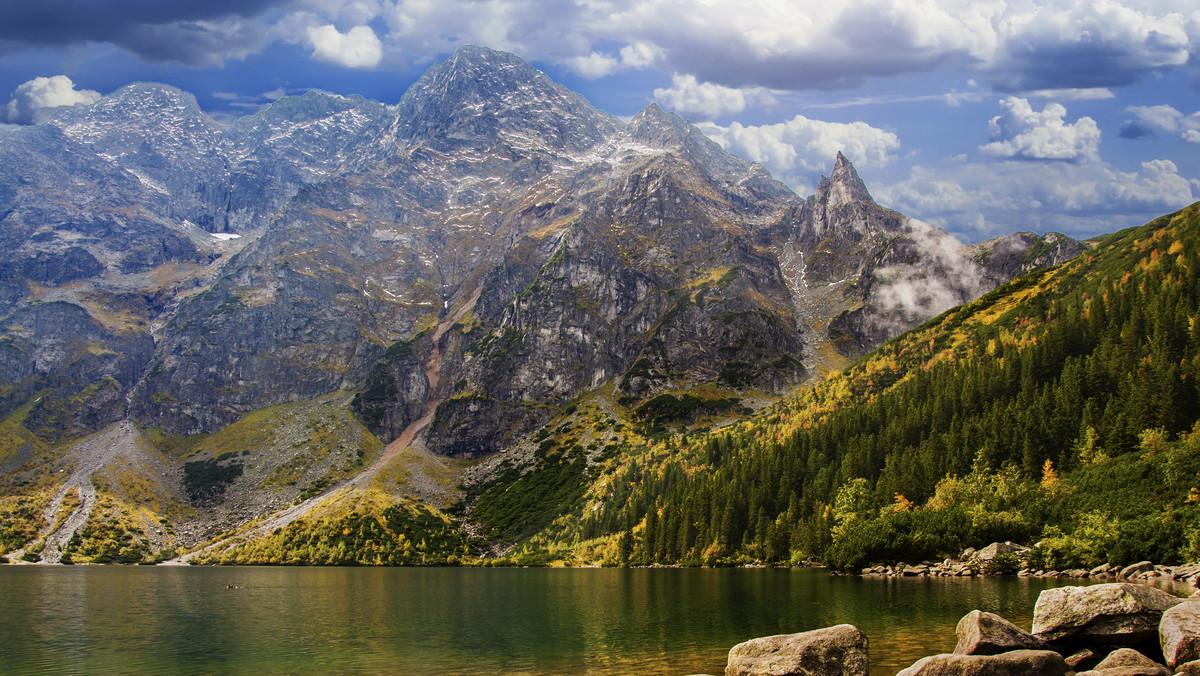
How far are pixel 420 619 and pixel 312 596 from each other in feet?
162

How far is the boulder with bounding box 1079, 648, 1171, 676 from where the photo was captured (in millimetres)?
31328

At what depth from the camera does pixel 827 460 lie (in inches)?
7559

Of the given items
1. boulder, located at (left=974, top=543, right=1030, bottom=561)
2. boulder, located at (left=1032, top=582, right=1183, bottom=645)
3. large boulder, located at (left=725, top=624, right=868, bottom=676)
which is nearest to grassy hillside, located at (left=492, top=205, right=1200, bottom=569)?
boulder, located at (left=974, top=543, right=1030, bottom=561)

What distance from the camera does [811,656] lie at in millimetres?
33969

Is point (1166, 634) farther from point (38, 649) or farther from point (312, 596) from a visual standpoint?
point (312, 596)

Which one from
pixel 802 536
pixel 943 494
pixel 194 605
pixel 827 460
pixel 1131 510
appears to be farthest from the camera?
pixel 827 460

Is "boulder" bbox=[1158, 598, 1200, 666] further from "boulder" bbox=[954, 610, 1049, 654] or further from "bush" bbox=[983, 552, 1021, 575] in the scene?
"bush" bbox=[983, 552, 1021, 575]

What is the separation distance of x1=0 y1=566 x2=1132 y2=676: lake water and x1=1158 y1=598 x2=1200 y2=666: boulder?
13460 millimetres

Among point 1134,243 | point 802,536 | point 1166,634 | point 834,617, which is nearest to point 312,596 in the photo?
point 834,617

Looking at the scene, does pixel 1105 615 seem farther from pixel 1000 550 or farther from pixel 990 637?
pixel 1000 550

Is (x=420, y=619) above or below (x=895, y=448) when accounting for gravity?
below

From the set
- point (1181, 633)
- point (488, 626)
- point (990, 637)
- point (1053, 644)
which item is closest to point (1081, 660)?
point (1053, 644)

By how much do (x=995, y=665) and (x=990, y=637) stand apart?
367 centimetres

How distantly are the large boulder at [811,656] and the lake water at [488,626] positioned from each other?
28.6 ft
